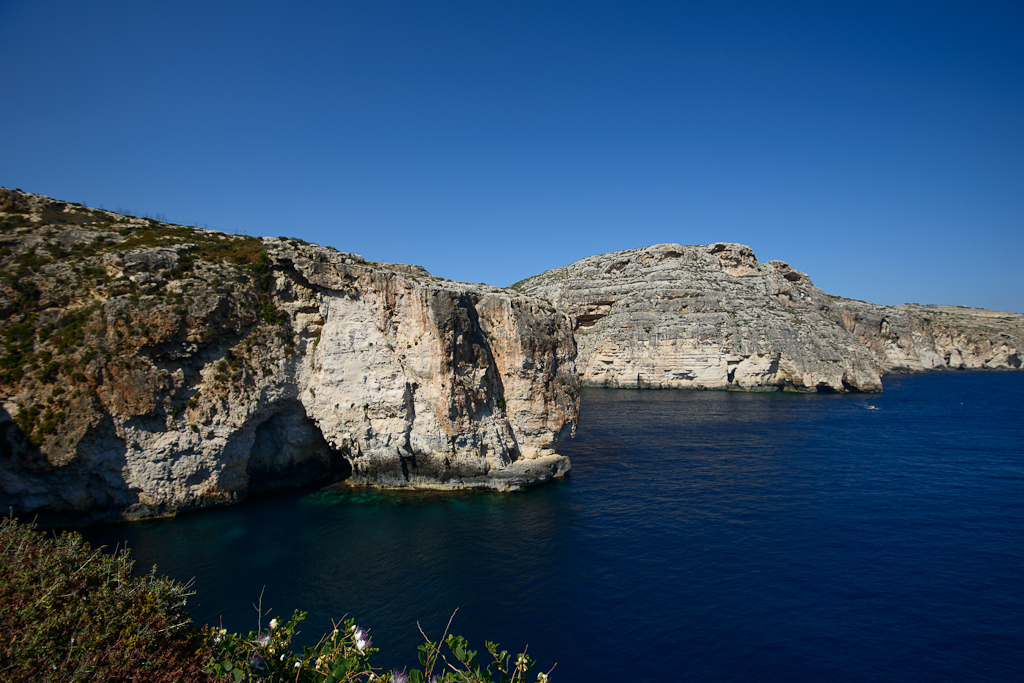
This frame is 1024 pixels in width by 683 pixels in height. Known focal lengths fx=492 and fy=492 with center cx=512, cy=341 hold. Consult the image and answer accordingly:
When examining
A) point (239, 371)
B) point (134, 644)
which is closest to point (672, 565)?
point (134, 644)

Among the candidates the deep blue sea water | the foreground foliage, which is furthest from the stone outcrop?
the foreground foliage

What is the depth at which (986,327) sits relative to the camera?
143000 mm

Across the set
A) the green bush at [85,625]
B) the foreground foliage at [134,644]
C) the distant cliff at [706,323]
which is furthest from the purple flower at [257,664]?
the distant cliff at [706,323]

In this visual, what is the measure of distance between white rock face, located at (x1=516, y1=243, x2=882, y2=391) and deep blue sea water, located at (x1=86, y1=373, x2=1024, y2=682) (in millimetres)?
44569

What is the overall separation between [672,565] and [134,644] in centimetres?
2044

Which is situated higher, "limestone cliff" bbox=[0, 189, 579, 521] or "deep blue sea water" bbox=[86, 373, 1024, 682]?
"limestone cliff" bbox=[0, 189, 579, 521]

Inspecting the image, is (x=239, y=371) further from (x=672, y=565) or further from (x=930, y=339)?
(x=930, y=339)

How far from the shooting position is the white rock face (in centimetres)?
8438

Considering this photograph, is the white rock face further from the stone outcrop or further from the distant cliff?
the stone outcrop

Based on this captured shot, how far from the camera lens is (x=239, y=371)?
1165 inches

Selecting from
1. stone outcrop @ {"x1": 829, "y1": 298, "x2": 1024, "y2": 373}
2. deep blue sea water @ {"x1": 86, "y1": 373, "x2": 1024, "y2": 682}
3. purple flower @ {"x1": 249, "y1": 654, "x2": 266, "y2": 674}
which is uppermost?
stone outcrop @ {"x1": 829, "y1": 298, "x2": 1024, "y2": 373}

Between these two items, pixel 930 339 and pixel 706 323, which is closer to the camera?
pixel 706 323

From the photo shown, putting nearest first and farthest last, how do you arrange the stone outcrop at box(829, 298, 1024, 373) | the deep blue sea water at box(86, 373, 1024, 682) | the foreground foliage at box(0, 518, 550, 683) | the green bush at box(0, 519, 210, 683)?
the foreground foliage at box(0, 518, 550, 683) < the green bush at box(0, 519, 210, 683) < the deep blue sea water at box(86, 373, 1024, 682) < the stone outcrop at box(829, 298, 1024, 373)

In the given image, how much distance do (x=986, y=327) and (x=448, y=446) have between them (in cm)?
18017
